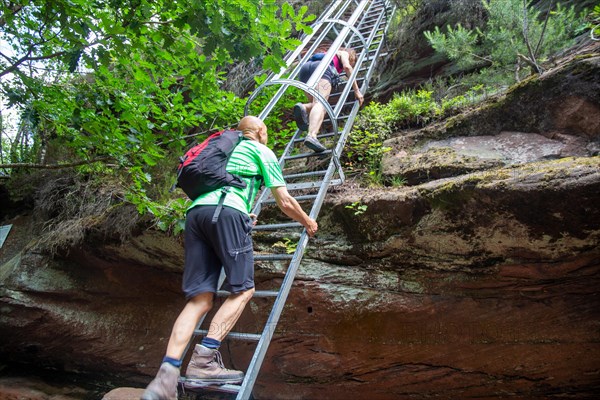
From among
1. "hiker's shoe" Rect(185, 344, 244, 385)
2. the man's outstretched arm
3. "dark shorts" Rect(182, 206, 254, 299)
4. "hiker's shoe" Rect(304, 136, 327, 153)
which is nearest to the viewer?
"hiker's shoe" Rect(185, 344, 244, 385)

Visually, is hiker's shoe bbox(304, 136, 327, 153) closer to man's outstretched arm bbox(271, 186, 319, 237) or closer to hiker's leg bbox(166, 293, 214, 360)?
man's outstretched arm bbox(271, 186, 319, 237)

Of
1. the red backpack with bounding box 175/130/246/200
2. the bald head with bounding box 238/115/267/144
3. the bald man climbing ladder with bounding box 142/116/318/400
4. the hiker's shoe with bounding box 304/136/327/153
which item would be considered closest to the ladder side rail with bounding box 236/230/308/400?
the bald man climbing ladder with bounding box 142/116/318/400

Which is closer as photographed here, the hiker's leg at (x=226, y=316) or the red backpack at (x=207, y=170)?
the hiker's leg at (x=226, y=316)

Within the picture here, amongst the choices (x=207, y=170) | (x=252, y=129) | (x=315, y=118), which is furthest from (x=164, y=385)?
(x=315, y=118)

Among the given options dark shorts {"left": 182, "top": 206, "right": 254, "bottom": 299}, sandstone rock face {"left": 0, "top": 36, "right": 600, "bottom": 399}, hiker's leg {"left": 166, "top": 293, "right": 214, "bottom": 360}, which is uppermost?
dark shorts {"left": 182, "top": 206, "right": 254, "bottom": 299}

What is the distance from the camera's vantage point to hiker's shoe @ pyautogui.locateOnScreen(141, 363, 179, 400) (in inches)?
70.8

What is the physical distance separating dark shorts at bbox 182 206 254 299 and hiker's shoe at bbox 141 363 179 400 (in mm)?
422

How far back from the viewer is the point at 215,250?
2.34m

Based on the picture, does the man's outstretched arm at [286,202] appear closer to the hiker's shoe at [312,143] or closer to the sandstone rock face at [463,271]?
the hiker's shoe at [312,143]

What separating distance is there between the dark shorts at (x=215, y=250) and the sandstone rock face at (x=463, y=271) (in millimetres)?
1714

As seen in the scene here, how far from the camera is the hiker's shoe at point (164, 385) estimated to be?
1.80 meters

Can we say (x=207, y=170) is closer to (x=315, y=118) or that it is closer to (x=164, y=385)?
(x=164, y=385)

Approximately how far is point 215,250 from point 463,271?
233cm

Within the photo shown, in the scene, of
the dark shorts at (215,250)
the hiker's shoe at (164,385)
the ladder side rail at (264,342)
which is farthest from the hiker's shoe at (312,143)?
the hiker's shoe at (164,385)
